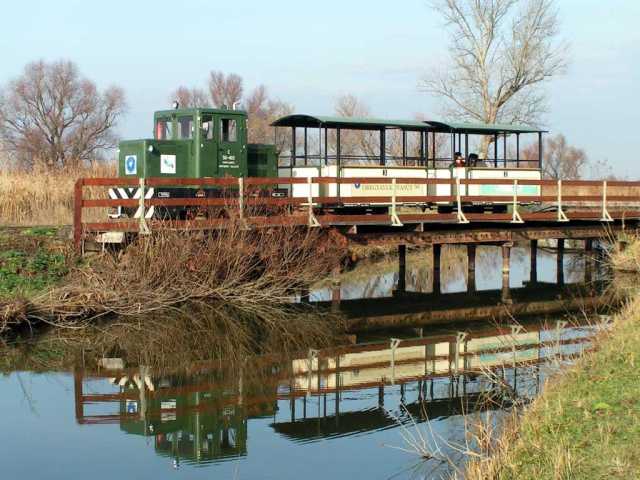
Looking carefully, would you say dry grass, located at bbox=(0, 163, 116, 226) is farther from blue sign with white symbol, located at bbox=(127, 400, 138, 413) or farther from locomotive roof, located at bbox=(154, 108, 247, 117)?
blue sign with white symbol, located at bbox=(127, 400, 138, 413)

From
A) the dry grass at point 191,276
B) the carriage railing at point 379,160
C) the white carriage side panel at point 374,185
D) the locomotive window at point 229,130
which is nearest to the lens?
the dry grass at point 191,276

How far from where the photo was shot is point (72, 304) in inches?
650

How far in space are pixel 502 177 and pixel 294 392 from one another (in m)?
14.9

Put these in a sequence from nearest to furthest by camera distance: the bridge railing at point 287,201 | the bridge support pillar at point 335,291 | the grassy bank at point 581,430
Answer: the grassy bank at point 581,430 < the bridge railing at point 287,201 < the bridge support pillar at point 335,291

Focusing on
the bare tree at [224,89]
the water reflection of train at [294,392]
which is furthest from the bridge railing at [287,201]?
the bare tree at [224,89]

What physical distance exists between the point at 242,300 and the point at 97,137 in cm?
5709

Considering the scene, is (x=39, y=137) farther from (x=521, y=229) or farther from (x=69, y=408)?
(x=69, y=408)

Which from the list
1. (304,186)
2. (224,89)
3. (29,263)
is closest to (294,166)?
(304,186)

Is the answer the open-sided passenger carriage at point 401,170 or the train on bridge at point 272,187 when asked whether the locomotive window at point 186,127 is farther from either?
the open-sided passenger carriage at point 401,170

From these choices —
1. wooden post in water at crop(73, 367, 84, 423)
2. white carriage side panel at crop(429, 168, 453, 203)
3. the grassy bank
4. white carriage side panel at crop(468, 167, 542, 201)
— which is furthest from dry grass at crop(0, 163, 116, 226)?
the grassy bank

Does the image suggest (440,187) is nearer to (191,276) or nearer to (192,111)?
(192,111)

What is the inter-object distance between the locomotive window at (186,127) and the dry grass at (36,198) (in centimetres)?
485

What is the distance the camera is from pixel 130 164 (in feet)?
69.8

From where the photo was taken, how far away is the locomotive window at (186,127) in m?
21.4
